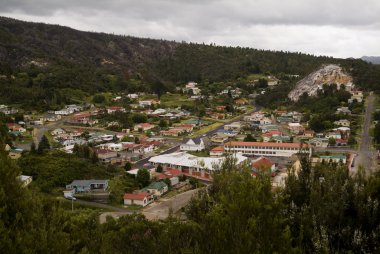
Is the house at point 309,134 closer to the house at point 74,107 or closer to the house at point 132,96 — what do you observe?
the house at point 74,107

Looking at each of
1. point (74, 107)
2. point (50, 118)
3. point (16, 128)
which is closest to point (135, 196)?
point (16, 128)

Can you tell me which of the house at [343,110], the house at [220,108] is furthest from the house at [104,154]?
the house at [343,110]

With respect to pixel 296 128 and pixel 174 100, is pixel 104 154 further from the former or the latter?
pixel 174 100

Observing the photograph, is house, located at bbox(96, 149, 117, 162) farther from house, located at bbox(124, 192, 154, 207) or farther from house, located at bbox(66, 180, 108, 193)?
house, located at bbox(124, 192, 154, 207)

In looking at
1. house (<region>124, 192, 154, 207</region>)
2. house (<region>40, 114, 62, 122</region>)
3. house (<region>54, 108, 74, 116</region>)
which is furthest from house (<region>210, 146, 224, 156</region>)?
house (<region>54, 108, 74, 116</region>)

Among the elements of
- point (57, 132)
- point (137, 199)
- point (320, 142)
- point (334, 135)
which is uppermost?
point (334, 135)

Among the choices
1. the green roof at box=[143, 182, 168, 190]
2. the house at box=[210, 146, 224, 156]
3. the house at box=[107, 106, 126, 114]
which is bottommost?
the green roof at box=[143, 182, 168, 190]
